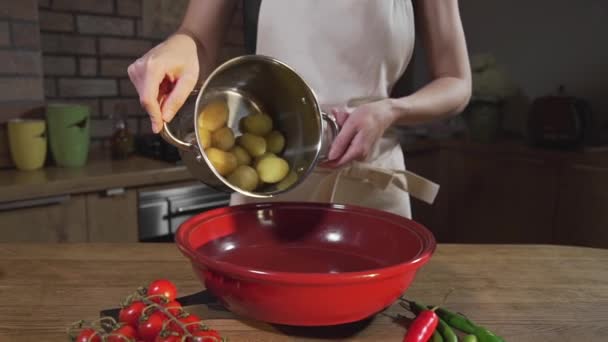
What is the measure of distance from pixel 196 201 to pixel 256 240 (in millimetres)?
1028

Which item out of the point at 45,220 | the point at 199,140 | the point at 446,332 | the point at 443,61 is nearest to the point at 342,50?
the point at 443,61

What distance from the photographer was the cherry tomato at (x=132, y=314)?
0.56m

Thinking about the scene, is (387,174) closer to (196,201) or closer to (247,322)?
(247,322)

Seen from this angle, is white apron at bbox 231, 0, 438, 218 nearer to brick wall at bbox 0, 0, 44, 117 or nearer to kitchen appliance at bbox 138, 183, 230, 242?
kitchen appliance at bbox 138, 183, 230, 242

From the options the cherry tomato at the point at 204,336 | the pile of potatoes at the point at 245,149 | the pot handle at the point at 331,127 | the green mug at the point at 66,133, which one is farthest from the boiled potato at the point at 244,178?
the green mug at the point at 66,133

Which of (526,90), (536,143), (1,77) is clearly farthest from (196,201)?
(526,90)

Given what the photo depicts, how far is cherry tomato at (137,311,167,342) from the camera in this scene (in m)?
0.53

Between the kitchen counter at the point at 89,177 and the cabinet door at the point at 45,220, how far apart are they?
2cm

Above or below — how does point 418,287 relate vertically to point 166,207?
above

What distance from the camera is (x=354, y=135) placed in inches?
31.2

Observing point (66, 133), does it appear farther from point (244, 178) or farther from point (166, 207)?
point (244, 178)

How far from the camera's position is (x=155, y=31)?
6.70 ft

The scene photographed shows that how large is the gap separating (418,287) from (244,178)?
30 cm

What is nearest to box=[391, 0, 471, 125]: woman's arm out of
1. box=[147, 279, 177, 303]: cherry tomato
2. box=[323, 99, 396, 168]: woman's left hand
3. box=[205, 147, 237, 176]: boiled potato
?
box=[323, 99, 396, 168]: woman's left hand
